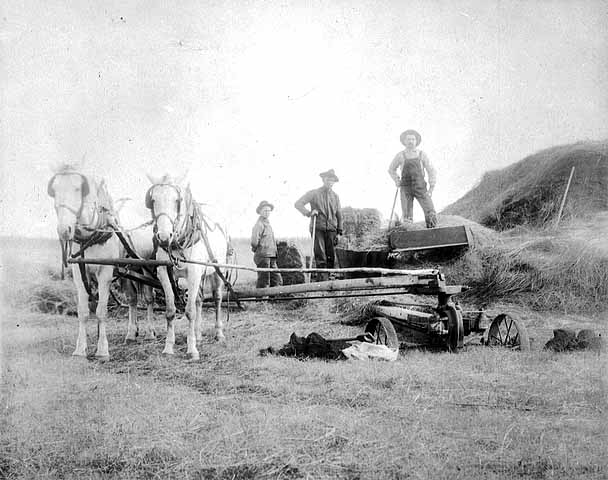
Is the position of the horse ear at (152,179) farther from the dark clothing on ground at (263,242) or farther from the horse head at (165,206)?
the dark clothing on ground at (263,242)

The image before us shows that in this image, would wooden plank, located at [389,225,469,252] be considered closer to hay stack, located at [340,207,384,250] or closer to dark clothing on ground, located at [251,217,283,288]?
hay stack, located at [340,207,384,250]

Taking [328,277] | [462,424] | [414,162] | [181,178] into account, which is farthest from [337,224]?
[462,424]

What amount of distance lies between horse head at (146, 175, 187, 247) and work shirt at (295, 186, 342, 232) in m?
2.40

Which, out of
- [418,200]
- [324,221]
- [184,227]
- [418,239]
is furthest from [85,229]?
[418,200]

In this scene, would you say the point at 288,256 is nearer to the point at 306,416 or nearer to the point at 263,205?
the point at 263,205

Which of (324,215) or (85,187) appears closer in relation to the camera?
(85,187)

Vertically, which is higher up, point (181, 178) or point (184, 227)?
point (181, 178)

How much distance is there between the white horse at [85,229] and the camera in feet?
16.0

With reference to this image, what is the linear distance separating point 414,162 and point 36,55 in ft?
16.4

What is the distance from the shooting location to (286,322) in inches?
342

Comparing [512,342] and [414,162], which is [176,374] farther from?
[414,162]

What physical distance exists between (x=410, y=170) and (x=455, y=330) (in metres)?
2.83

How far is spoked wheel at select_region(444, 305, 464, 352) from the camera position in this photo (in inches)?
207

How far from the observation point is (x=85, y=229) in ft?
17.4
